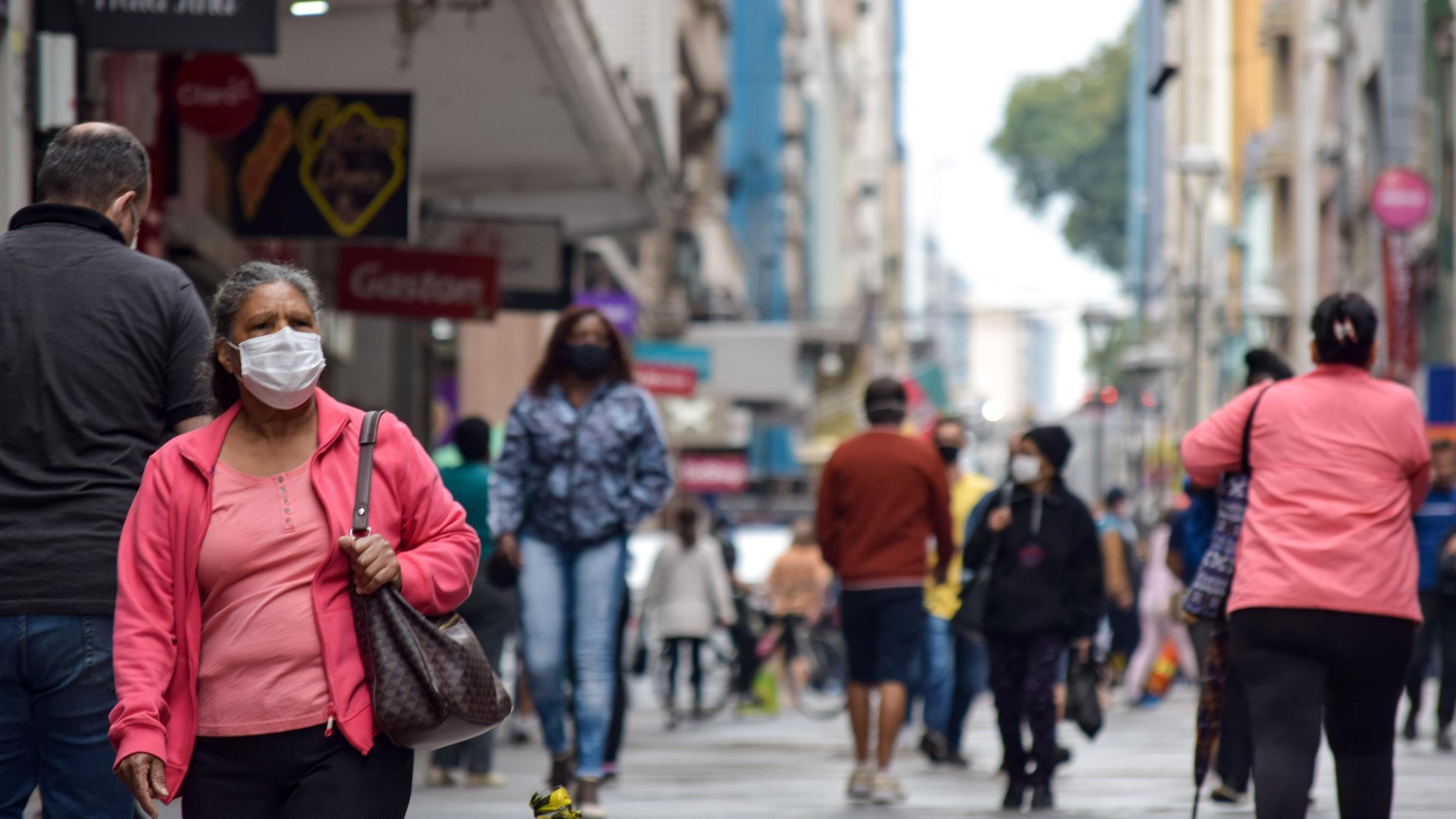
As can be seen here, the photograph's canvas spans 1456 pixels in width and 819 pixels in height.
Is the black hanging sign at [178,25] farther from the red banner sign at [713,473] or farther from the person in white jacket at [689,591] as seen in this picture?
the red banner sign at [713,473]

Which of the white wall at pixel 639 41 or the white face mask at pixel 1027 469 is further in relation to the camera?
the white wall at pixel 639 41

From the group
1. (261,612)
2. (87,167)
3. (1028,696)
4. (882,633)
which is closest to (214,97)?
(882,633)

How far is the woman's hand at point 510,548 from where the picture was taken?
892 cm

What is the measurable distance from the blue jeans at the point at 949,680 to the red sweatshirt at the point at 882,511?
235 cm

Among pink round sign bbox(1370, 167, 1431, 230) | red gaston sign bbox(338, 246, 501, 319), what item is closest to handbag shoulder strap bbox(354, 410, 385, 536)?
red gaston sign bbox(338, 246, 501, 319)

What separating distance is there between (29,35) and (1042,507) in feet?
15.3

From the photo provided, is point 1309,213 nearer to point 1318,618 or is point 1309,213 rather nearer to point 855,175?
point 1318,618

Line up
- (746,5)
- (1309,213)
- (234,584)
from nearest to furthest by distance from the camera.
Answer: (234,584) → (1309,213) → (746,5)

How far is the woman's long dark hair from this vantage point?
9.14 m

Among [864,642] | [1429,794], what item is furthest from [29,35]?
[1429,794]

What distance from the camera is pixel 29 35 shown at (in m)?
8.12

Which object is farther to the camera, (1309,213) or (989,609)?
(1309,213)

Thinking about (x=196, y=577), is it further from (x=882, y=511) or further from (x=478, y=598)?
(x=478, y=598)

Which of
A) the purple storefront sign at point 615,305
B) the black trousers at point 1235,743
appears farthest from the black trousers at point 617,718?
the purple storefront sign at point 615,305
